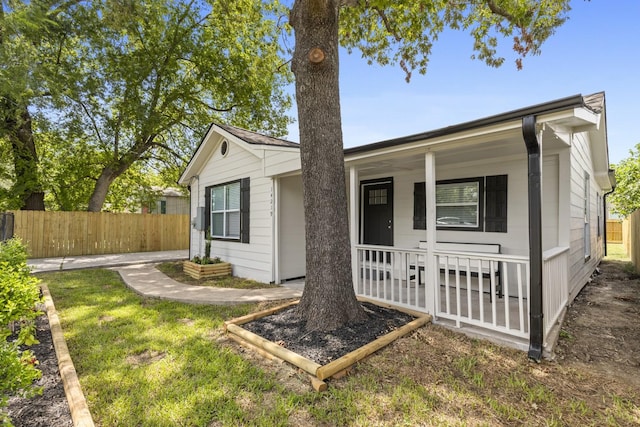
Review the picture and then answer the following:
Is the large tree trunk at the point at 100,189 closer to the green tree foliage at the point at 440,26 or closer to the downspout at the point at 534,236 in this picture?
the green tree foliage at the point at 440,26

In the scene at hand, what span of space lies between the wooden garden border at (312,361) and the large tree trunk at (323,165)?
551 millimetres

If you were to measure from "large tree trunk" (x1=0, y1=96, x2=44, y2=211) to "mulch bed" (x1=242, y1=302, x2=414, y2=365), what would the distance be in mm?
12500

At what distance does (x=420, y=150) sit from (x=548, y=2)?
391cm

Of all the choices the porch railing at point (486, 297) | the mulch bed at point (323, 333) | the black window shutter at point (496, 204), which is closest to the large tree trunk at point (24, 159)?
the mulch bed at point (323, 333)

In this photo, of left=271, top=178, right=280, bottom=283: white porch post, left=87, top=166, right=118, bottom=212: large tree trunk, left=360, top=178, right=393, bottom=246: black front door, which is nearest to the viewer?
left=271, top=178, right=280, bottom=283: white porch post

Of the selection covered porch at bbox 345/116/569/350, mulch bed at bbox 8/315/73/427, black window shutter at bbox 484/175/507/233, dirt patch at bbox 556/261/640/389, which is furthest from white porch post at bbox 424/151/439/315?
mulch bed at bbox 8/315/73/427

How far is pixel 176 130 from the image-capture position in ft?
48.4

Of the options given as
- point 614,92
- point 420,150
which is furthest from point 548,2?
point 420,150

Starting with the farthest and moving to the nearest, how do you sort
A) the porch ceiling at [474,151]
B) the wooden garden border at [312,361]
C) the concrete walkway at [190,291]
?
1. the concrete walkway at [190,291]
2. the porch ceiling at [474,151]
3. the wooden garden border at [312,361]

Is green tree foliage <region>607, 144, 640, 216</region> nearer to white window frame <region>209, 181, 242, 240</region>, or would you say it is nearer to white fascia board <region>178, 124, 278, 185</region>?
white fascia board <region>178, 124, 278, 185</region>

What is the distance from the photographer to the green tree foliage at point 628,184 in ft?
56.4

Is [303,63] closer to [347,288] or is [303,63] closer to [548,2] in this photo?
[347,288]

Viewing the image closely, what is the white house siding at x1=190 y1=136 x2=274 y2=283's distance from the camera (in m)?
6.75

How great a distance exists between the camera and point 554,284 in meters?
3.84
